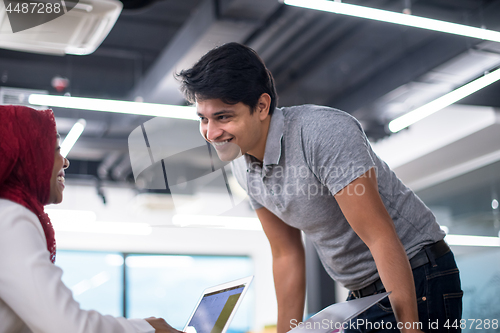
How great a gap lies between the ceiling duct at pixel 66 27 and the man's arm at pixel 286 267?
1.52m

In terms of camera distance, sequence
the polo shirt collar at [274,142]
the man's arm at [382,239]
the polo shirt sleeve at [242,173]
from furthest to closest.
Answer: the polo shirt sleeve at [242,173] → the polo shirt collar at [274,142] → the man's arm at [382,239]

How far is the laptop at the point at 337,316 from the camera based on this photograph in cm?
107

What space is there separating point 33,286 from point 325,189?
807mm

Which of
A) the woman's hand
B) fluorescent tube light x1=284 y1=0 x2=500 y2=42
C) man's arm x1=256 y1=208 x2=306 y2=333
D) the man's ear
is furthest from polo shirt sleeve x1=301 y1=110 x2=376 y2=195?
fluorescent tube light x1=284 y1=0 x2=500 y2=42

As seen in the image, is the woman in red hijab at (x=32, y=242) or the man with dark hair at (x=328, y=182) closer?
the woman in red hijab at (x=32, y=242)

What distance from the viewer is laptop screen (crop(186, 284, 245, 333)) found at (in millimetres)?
1244

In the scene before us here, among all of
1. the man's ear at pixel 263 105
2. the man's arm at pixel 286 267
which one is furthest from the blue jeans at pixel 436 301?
the man's ear at pixel 263 105

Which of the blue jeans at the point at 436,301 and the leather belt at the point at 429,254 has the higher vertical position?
the leather belt at the point at 429,254

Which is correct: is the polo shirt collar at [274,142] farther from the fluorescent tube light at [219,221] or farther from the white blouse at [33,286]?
the fluorescent tube light at [219,221]

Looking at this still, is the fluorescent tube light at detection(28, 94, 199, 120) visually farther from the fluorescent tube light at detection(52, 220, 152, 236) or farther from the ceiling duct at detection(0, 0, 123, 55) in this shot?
the fluorescent tube light at detection(52, 220, 152, 236)

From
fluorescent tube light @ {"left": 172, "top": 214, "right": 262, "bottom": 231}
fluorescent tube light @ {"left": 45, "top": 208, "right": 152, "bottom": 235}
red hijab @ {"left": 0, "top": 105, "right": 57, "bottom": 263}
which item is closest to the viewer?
red hijab @ {"left": 0, "top": 105, "right": 57, "bottom": 263}

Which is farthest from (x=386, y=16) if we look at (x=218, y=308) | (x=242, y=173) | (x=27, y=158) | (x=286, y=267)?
(x=27, y=158)

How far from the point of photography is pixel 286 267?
1719 mm

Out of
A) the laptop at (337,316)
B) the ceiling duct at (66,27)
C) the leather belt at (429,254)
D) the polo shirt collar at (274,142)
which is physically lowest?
the laptop at (337,316)
